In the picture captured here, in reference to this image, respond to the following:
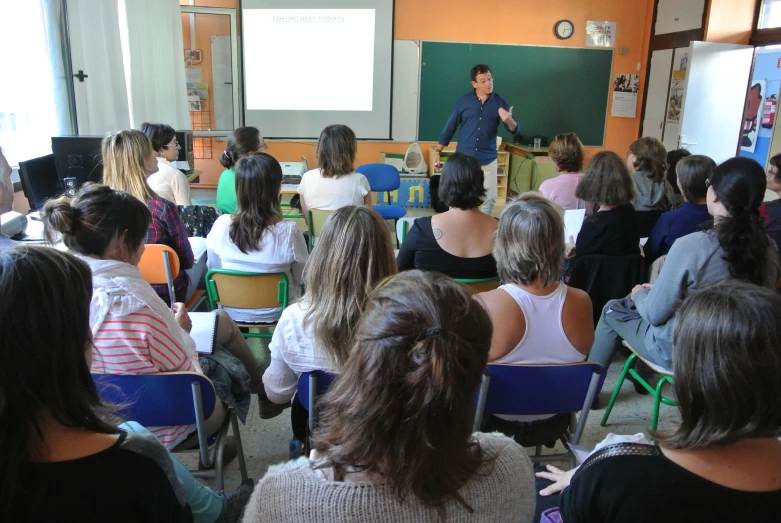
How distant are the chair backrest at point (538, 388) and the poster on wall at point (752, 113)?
5.79 m

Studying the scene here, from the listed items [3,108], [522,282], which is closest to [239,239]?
[522,282]

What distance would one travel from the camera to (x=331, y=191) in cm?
376

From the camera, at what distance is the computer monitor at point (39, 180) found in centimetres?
A: 322

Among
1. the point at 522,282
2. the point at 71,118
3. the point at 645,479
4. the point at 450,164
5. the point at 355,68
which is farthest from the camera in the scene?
the point at 355,68

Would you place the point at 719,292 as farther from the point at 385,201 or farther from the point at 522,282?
the point at 385,201

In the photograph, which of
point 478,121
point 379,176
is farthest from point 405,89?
point 379,176

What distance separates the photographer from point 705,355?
932mm

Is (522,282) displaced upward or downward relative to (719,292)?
downward

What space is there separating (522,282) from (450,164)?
1059 mm

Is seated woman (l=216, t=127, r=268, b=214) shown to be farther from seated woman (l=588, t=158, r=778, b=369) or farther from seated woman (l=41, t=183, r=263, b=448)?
seated woman (l=588, t=158, r=778, b=369)

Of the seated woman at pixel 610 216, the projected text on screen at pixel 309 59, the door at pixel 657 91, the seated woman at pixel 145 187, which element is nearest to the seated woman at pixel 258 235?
the seated woman at pixel 145 187

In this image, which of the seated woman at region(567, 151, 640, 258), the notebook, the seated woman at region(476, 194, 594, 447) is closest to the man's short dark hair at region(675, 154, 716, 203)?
the seated woman at region(567, 151, 640, 258)

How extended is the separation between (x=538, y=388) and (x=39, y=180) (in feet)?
10.1

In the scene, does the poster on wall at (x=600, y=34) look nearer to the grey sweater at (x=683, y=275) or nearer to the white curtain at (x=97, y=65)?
the white curtain at (x=97, y=65)
